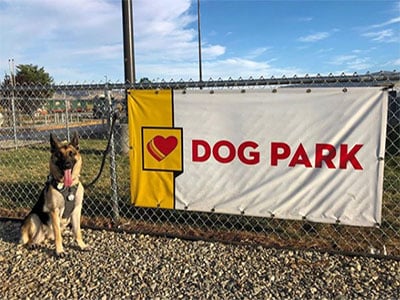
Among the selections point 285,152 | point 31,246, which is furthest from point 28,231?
point 285,152

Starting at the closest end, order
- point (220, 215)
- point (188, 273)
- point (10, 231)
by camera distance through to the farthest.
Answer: point (188, 273)
point (10, 231)
point (220, 215)

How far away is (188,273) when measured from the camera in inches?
115

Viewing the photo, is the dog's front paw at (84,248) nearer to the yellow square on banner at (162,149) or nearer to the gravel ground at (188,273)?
the gravel ground at (188,273)

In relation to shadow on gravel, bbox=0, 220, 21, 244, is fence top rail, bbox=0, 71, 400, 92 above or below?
above

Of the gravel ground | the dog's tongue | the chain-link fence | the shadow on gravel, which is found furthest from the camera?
the shadow on gravel

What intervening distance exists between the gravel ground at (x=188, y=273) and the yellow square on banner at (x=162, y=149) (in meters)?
0.82

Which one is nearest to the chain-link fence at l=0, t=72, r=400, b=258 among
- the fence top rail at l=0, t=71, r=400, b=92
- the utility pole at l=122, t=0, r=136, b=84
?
the fence top rail at l=0, t=71, r=400, b=92

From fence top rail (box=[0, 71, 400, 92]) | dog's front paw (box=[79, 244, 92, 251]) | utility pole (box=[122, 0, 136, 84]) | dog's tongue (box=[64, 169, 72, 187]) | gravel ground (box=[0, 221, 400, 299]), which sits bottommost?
gravel ground (box=[0, 221, 400, 299])

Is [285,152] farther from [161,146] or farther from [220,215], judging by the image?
[220,215]

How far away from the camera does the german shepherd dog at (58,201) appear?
10.8 feet

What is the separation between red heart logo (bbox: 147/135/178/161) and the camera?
3.48 m

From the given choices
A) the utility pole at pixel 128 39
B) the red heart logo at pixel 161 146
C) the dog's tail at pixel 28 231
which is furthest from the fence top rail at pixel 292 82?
the utility pole at pixel 128 39

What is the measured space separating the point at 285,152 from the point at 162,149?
4.18ft

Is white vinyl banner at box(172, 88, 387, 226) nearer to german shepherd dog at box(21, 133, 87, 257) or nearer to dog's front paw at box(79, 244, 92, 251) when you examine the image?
german shepherd dog at box(21, 133, 87, 257)
